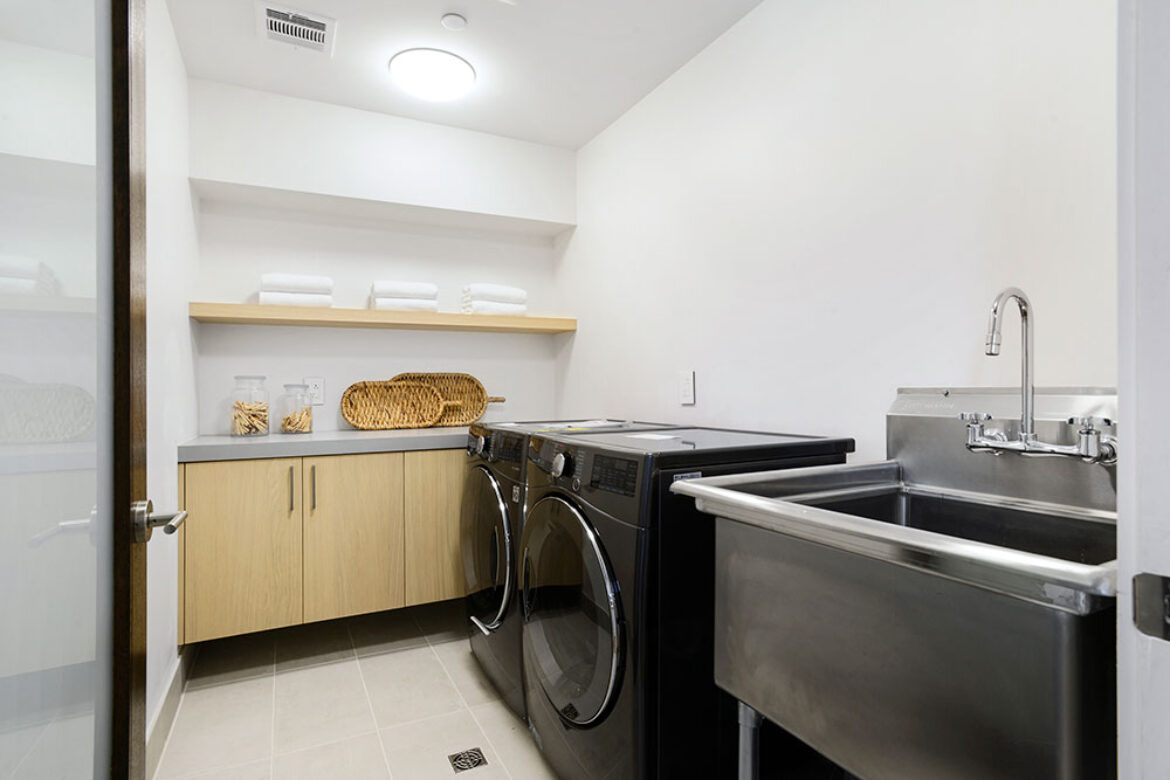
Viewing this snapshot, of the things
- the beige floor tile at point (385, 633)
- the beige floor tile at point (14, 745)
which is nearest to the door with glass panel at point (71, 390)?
the beige floor tile at point (14, 745)

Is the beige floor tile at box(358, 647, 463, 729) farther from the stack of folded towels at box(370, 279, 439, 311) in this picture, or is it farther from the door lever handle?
the stack of folded towels at box(370, 279, 439, 311)

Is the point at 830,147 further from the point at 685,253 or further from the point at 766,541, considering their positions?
the point at 766,541

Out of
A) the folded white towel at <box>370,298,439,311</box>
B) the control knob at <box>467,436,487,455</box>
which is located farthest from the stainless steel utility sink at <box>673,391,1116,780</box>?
the folded white towel at <box>370,298,439,311</box>

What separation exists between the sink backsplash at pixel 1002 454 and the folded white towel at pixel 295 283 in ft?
7.74

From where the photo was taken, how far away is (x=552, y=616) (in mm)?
1631

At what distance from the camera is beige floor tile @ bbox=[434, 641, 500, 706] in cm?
214

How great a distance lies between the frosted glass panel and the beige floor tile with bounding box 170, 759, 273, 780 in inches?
42.7

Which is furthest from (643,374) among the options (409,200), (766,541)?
(766,541)

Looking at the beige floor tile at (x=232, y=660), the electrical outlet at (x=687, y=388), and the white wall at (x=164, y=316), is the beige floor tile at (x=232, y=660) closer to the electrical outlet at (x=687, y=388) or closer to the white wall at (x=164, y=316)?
the white wall at (x=164, y=316)

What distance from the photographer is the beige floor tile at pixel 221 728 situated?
177 centimetres

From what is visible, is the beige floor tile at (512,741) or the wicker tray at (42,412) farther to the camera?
the beige floor tile at (512,741)

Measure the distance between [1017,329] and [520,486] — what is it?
1.37m

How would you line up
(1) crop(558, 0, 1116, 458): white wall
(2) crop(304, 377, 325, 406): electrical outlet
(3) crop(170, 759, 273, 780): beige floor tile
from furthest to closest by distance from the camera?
1. (2) crop(304, 377, 325, 406): electrical outlet
2. (3) crop(170, 759, 273, 780): beige floor tile
3. (1) crop(558, 0, 1116, 458): white wall

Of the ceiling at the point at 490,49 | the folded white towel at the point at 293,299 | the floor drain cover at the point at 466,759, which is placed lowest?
the floor drain cover at the point at 466,759
